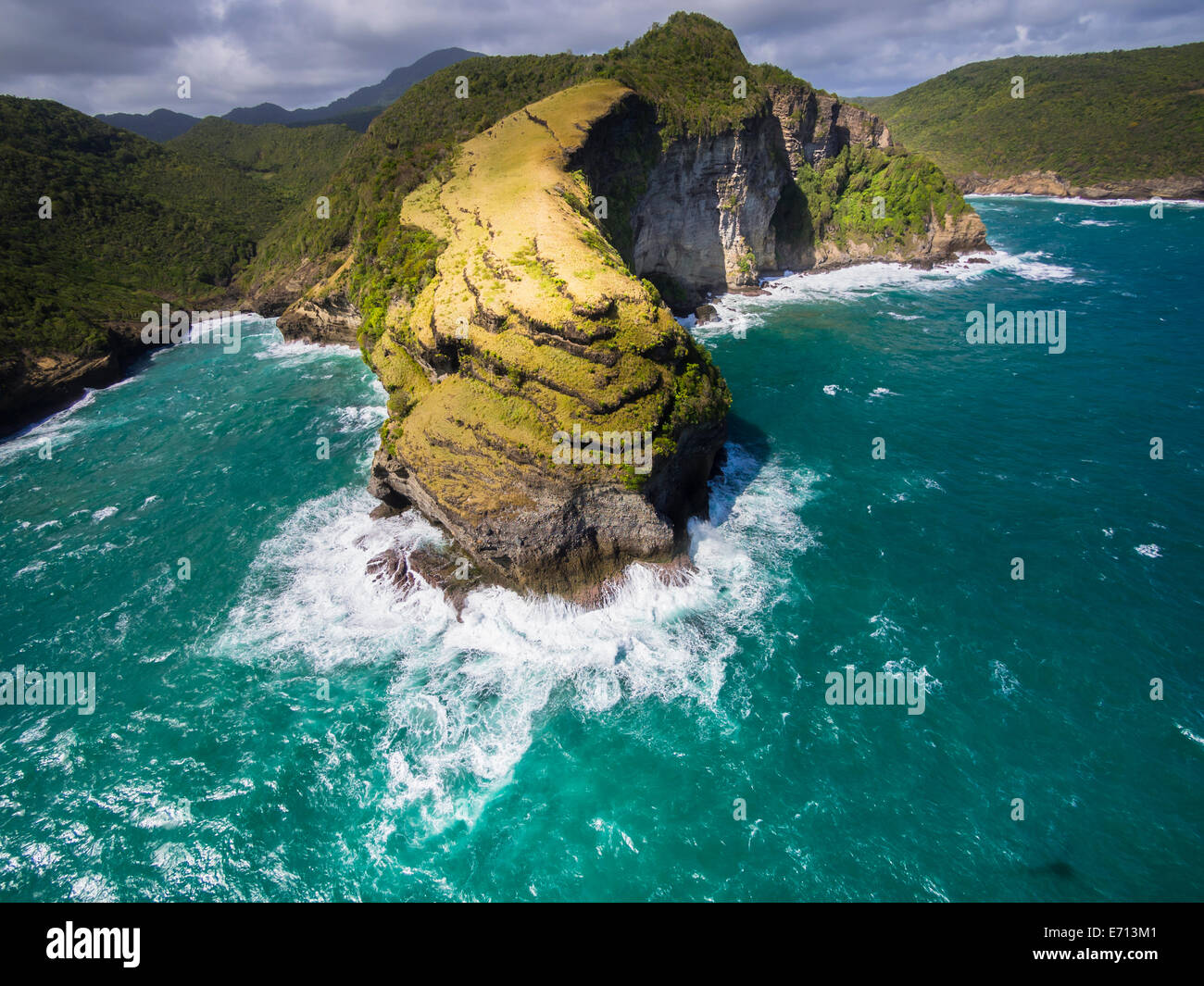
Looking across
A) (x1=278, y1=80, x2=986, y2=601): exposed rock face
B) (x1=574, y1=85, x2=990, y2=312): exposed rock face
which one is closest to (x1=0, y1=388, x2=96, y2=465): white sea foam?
(x1=278, y1=80, x2=986, y2=601): exposed rock face

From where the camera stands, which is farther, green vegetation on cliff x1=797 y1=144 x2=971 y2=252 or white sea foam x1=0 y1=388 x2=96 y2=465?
green vegetation on cliff x1=797 y1=144 x2=971 y2=252

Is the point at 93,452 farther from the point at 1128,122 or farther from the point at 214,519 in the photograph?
the point at 1128,122

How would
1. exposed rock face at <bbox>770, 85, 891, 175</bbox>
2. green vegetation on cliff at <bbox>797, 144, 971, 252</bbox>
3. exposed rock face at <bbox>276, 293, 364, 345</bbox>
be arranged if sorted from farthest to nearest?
green vegetation on cliff at <bbox>797, 144, 971, 252</bbox> < exposed rock face at <bbox>770, 85, 891, 175</bbox> < exposed rock face at <bbox>276, 293, 364, 345</bbox>

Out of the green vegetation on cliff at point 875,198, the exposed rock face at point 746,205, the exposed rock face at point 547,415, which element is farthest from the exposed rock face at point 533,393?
the green vegetation on cliff at point 875,198

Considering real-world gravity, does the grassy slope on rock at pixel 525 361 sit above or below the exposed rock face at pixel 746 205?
below

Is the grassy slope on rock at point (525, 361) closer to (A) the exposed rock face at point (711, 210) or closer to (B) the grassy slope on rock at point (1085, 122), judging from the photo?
(A) the exposed rock face at point (711, 210)

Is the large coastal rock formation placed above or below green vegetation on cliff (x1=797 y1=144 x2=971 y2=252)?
below

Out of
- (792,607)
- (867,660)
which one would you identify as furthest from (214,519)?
(867,660)

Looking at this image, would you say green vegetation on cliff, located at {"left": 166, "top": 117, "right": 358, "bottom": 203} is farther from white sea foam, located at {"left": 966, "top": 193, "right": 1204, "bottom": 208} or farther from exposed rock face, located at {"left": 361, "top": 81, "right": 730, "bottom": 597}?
white sea foam, located at {"left": 966, "top": 193, "right": 1204, "bottom": 208}
